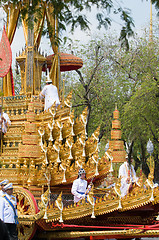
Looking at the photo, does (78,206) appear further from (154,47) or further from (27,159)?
(154,47)

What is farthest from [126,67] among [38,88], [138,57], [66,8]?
[66,8]

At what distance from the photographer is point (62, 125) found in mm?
13258

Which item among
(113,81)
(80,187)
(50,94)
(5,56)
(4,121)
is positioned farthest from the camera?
(113,81)

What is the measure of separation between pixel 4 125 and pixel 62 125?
1.43 metres

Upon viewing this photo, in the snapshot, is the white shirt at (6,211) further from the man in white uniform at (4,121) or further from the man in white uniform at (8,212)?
the man in white uniform at (4,121)

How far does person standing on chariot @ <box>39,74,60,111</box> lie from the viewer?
13.8m

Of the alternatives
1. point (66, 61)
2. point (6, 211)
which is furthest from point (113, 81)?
point (6, 211)

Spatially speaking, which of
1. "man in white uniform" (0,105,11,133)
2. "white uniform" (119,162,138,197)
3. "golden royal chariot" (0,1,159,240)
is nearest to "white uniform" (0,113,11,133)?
"man in white uniform" (0,105,11,133)

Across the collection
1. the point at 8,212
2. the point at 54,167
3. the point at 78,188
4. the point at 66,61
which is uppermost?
the point at 66,61

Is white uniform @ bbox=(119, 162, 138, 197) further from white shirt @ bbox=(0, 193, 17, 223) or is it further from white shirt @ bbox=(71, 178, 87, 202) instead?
white shirt @ bbox=(0, 193, 17, 223)

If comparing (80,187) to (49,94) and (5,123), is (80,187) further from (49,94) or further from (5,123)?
(49,94)

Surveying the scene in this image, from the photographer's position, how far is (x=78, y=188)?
12055 millimetres

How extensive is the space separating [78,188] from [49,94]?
9.35 feet

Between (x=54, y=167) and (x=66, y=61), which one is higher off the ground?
(x=66, y=61)
